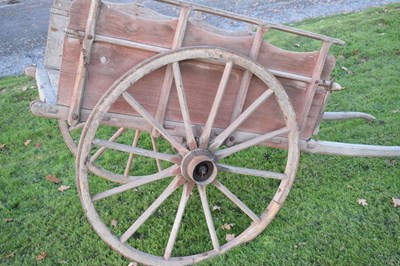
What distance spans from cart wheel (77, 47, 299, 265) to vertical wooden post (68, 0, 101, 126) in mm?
142

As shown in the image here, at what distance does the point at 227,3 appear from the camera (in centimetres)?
1096

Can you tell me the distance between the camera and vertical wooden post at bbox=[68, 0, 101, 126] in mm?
2332

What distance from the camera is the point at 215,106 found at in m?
2.61

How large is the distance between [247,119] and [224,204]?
1071 mm

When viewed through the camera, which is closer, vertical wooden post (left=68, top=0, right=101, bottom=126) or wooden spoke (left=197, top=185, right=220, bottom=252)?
vertical wooden post (left=68, top=0, right=101, bottom=126)

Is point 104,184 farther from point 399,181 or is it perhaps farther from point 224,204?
point 399,181

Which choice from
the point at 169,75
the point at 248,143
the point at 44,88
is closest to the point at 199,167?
the point at 248,143

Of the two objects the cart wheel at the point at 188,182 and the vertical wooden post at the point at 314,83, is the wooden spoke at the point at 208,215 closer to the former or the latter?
the cart wheel at the point at 188,182

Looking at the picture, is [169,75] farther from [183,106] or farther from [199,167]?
[199,167]

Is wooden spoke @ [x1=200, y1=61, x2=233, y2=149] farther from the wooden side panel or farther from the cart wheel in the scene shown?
the wooden side panel

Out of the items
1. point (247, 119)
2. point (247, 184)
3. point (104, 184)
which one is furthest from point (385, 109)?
point (104, 184)

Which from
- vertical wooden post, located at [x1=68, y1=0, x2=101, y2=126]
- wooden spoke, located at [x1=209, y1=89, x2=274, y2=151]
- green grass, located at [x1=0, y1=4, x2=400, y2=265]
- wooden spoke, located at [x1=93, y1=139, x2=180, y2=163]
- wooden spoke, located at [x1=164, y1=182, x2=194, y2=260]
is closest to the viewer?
vertical wooden post, located at [x1=68, y1=0, x2=101, y2=126]

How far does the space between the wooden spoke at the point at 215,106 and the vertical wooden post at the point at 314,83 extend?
57cm

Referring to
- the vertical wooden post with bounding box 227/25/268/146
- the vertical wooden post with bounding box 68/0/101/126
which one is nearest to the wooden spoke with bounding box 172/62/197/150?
the vertical wooden post with bounding box 227/25/268/146
